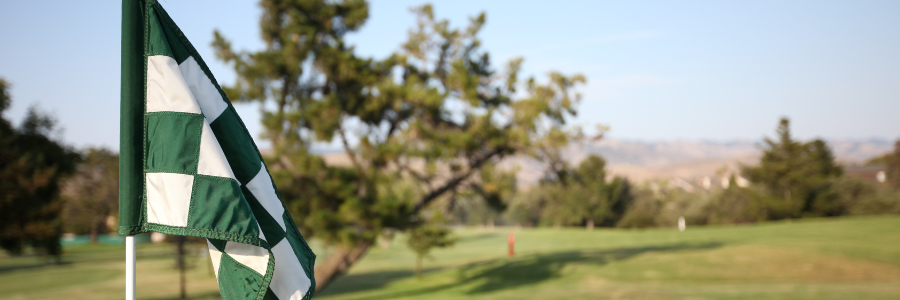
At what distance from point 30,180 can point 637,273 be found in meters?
16.9

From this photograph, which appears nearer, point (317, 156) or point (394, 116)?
point (317, 156)

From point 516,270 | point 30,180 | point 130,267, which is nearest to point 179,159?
point 130,267

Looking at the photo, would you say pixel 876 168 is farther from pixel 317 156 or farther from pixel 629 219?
pixel 317 156

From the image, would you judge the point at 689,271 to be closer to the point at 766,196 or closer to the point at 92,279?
the point at 92,279

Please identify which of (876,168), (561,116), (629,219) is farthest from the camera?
(876,168)

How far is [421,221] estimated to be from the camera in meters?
15.9

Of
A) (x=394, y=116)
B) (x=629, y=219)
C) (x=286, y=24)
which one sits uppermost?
(x=286, y=24)

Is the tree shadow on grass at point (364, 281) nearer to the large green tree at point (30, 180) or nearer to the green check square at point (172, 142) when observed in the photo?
the large green tree at point (30, 180)

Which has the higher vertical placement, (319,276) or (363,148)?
(363,148)

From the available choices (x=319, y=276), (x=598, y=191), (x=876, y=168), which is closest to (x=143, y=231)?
(x=319, y=276)

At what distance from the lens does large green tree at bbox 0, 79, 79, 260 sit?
1148cm

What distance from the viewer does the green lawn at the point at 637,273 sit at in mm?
16750

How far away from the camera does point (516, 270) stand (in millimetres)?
23719

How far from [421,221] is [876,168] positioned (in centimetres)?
9173
